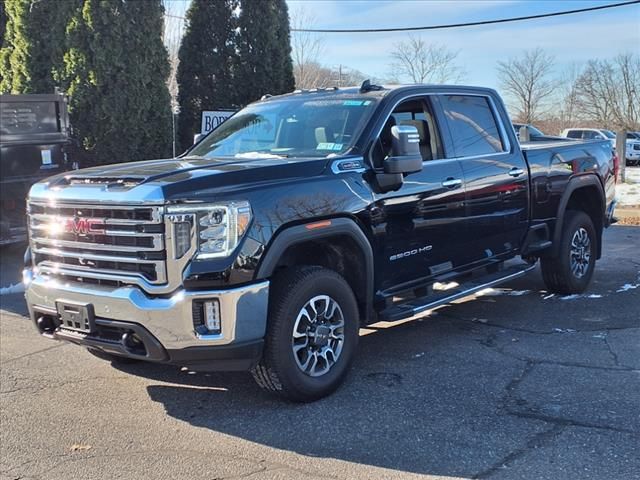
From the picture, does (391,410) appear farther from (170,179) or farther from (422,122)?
(422,122)

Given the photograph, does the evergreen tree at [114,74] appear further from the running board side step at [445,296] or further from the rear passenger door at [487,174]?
the running board side step at [445,296]

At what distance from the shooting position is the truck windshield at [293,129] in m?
5.07

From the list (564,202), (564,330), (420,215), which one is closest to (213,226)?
(420,215)

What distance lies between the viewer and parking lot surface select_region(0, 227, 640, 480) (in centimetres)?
367

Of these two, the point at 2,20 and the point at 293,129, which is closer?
the point at 293,129

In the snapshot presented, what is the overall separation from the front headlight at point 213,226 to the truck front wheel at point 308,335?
1.67 feet

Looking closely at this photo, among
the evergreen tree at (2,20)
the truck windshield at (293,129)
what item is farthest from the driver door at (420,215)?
the evergreen tree at (2,20)

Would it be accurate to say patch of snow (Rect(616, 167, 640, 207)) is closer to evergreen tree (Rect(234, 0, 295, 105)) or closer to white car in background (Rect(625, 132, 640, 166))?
evergreen tree (Rect(234, 0, 295, 105))

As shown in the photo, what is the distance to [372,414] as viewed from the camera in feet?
14.1

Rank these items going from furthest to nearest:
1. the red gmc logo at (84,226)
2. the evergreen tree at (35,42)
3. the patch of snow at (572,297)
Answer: the evergreen tree at (35,42) < the patch of snow at (572,297) < the red gmc logo at (84,226)

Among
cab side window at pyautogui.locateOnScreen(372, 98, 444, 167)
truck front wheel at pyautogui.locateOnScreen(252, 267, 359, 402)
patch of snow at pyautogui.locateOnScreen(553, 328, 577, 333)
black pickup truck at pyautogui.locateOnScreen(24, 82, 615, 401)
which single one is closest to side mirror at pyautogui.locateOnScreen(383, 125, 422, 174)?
black pickup truck at pyautogui.locateOnScreen(24, 82, 615, 401)

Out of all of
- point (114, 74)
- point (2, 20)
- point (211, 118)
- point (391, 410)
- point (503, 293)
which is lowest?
point (503, 293)

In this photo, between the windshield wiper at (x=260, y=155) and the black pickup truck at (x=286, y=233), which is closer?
the black pickup truck at (x=286, y=233)

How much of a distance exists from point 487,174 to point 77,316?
11.5ft
